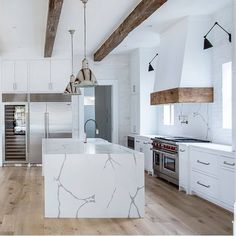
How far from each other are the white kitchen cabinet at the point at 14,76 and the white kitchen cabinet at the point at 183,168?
4965mm

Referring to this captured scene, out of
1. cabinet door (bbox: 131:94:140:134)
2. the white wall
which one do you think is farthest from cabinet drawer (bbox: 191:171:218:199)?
cabinet door (bbox: 131:94:140:134)

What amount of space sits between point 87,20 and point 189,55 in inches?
72.6

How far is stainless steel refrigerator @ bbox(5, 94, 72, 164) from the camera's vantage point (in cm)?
888

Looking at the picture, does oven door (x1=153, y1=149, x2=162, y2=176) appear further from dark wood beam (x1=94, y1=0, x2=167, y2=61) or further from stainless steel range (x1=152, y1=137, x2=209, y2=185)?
dark wood beam (x1=94, y1=0, x2=167, y2=61)

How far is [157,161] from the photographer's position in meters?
6.95

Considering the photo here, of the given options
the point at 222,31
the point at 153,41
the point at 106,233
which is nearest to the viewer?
the point at 106,233

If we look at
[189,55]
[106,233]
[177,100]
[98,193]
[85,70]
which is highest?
[189,55]

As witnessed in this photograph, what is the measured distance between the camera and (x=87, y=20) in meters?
5.87

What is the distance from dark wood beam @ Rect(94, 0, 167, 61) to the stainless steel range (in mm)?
2119

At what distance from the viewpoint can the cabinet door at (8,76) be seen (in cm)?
897

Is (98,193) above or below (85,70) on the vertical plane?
below

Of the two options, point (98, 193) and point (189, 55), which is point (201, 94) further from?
point (98, 193)

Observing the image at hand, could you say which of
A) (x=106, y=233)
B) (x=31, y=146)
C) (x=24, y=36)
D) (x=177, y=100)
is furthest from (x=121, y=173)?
(x=31, y=146)

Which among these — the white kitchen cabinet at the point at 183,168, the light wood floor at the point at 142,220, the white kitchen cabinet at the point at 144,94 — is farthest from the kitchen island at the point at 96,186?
the white kitchen cabinet at the point at 144,94
